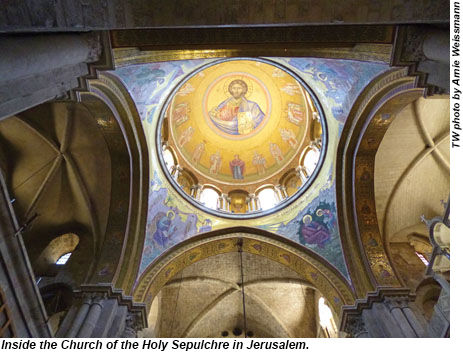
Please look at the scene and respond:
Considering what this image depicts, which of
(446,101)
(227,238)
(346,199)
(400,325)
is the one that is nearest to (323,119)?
(346,199)

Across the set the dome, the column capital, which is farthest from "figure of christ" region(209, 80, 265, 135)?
the column capital

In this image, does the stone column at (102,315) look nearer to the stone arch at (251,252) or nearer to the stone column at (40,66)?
the stone arch at (251,252)

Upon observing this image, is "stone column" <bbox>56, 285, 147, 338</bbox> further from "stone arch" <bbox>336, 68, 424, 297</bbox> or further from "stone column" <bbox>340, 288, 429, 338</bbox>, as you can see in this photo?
"stone arch" <bbox>336, 68, 424, 297</bbox>

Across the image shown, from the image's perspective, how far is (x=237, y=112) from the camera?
16.6 m

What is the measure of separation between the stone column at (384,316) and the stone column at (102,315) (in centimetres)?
568

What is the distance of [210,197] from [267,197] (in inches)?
104

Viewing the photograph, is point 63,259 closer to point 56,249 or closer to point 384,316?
point 56,249

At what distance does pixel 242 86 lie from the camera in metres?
16.1

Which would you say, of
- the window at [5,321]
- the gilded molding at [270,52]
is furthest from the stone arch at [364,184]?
the window at [5,321]

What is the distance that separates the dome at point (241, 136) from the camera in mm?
13406

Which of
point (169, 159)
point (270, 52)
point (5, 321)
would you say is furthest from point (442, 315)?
point (169, 159)

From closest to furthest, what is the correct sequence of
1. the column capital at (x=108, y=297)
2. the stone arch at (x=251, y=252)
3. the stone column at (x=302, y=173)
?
the column capital at (x=108, y=297)
the stone arch at (x=251, y=252)
the stone column at (x=302, y=173)

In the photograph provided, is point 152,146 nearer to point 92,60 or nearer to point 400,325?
point 92,60

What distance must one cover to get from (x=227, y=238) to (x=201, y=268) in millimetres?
2004
